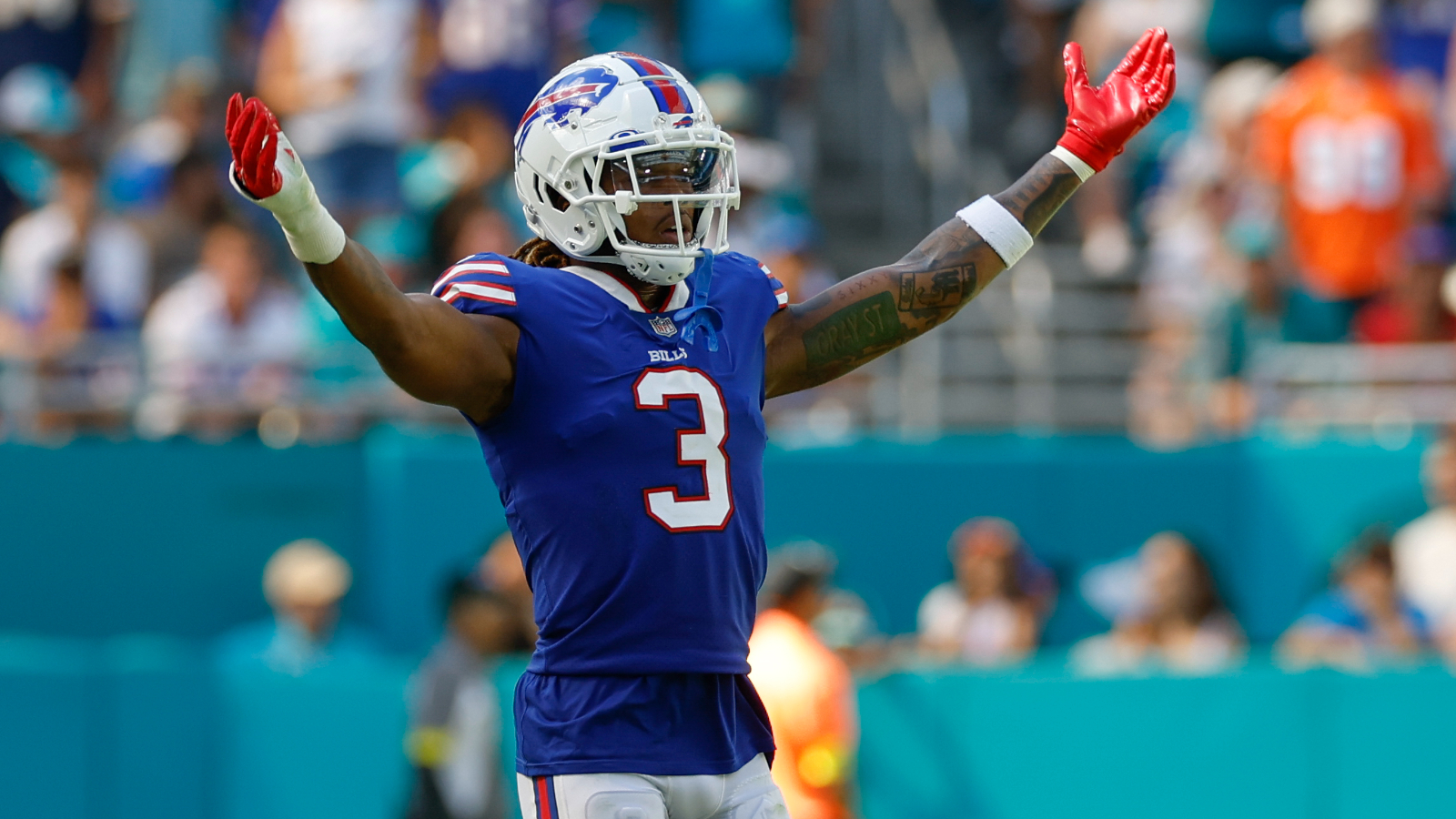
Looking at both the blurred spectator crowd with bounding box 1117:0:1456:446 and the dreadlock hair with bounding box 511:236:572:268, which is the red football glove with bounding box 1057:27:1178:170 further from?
the blurred spectator crowd with bounding box 1117:0:1456:446

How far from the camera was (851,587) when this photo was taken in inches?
380

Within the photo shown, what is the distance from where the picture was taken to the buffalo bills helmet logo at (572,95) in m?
3.54

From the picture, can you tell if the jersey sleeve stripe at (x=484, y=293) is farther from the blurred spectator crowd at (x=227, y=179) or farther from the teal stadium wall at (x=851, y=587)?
the blurred spectator crowd at (x=227, y=179)

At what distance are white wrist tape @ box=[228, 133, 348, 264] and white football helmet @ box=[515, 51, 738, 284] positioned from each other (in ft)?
1.68

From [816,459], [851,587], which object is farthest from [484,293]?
[851,587]

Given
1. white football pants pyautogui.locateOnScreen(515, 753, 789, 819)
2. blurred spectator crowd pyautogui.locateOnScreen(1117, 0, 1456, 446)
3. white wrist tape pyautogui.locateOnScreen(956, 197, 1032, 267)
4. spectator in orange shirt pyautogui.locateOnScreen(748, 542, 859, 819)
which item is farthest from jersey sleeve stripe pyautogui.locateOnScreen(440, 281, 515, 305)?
blurred spectator crowd pyautogui.locateOnScreen(1117, 0, 1456, 446)

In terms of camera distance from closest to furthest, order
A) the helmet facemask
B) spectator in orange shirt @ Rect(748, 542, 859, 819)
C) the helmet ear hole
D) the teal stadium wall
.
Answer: the helmet facemask, the helmet ear hole, spectator in orange shirt @ Rect(748, 542, 859, 819), the teal stadium wall

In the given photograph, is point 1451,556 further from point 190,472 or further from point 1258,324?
point 190,472

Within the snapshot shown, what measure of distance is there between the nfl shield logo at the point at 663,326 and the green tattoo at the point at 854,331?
15.7 inches

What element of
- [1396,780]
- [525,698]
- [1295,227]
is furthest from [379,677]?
[1295,227]

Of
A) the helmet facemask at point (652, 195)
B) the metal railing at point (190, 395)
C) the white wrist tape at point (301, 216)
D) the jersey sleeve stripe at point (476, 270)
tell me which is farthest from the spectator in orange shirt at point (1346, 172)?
the white wrist tape at point (301, 216)

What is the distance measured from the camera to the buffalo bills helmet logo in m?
3.54

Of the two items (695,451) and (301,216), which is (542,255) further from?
(301,216)

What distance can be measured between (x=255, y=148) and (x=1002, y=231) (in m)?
1.54
